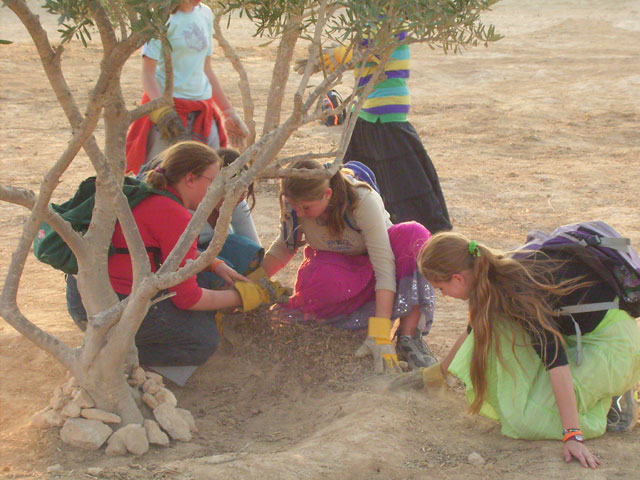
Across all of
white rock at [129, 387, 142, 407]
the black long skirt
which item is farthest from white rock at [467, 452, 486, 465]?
the black long skirt

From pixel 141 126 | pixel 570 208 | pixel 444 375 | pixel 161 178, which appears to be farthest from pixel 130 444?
pixel 570 208

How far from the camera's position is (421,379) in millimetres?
3232

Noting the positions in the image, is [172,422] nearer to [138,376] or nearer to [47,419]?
[138,376]

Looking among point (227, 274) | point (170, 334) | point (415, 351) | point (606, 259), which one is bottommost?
point (415, 351)

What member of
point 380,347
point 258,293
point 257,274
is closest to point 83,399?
point 258,293

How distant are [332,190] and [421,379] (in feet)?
2.95

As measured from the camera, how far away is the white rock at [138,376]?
305cm

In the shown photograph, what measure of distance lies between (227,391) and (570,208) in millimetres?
3969

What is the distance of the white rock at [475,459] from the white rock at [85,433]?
1.29 meters

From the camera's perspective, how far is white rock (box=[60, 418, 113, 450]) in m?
2.74

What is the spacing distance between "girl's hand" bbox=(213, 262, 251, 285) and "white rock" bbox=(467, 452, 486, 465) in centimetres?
132

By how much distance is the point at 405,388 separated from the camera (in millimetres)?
3211

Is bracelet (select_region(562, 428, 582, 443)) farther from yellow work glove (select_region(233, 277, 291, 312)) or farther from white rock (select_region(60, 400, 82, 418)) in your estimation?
white rock (select_region(60, 400, 82, 418))

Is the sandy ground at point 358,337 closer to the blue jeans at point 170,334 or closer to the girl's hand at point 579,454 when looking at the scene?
the girl's hand at point 579,454
